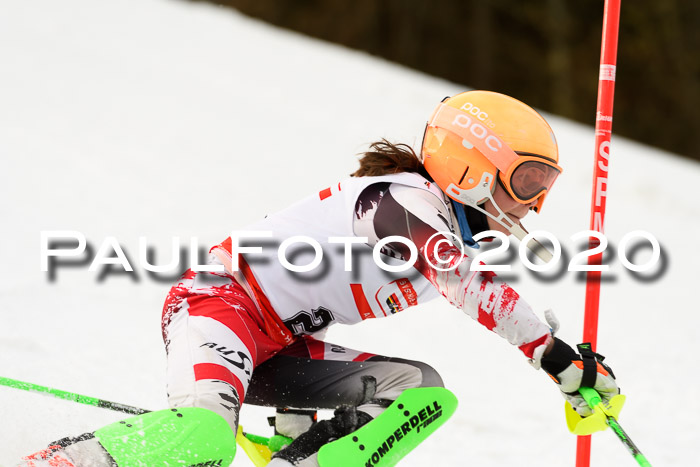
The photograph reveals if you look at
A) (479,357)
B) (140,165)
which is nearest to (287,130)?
(140,165)

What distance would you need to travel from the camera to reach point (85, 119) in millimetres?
8688

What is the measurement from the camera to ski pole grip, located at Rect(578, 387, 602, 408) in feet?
7.12

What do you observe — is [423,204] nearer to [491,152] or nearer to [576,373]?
[491,152]

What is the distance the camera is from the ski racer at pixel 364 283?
215 centimetres

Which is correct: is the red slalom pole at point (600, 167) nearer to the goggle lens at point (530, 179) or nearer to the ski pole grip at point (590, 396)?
the goggle lens at point (530, 179)

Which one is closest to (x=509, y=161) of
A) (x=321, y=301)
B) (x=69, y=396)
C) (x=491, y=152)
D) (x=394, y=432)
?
(x=491, y=152)

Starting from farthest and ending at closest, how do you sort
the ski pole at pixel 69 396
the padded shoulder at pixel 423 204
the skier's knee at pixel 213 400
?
the ski pole at pixel 69 396 → the padded shoulder at pixel 423 204 → the skier's knee at pixel 213 400

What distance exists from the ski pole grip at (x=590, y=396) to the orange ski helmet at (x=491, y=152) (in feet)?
1.88

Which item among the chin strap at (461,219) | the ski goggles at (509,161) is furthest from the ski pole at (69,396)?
the ski goggles at (509,161)

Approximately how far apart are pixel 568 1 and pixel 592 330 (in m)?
18.1

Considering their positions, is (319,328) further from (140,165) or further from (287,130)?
(287,130)

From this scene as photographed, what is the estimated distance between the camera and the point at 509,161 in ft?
7.78

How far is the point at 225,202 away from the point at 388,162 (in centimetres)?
452

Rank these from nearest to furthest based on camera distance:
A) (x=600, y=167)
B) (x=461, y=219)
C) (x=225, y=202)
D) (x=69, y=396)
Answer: (x=69, y=396) → (x=461, y=219) → (x=600, y=167) → (x=225, y=202)
